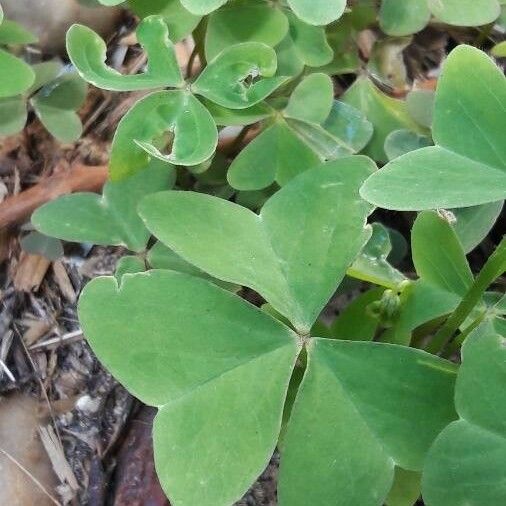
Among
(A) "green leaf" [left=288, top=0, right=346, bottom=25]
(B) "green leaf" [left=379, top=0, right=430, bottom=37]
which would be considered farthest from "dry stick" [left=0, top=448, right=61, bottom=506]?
(B) "green leaf" [left=379, top=0, right=430, bottom=37]

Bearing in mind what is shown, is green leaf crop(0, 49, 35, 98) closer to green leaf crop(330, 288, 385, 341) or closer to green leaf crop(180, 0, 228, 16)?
green leaf crop(180, 0, 228, 16)

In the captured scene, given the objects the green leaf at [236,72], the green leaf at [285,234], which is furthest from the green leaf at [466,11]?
the green leaf at [285,234]

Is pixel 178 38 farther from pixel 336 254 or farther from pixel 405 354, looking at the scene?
pixel 405 354

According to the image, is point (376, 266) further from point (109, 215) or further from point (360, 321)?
point (109, 215)

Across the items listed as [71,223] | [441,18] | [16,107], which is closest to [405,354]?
[71,223]

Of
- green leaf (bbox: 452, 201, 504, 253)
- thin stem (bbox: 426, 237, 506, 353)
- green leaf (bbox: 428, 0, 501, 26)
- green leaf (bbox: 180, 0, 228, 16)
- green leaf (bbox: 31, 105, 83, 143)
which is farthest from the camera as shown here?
green leaf (bbox: 31, 105, 83, 143)

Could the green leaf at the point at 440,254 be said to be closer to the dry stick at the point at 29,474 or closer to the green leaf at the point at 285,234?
the green leaf at the point at 285,234
